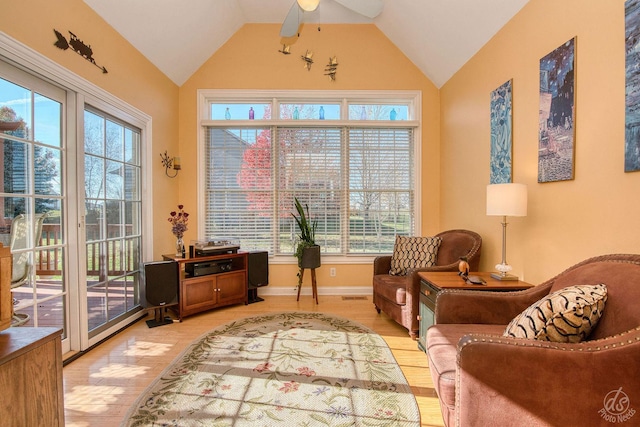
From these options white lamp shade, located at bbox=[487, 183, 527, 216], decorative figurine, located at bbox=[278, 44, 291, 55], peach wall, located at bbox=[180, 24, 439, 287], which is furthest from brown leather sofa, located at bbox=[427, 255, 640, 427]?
decorative figurine, located at bbox=[278, 44, 291, 55]

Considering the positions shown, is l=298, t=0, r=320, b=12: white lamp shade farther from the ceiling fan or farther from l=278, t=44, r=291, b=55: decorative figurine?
l=278, t=44, r=291, b=55: decorative figurine

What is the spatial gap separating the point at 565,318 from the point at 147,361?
270 cm

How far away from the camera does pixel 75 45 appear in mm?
2314

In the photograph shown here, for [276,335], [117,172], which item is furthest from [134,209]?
[276,335]

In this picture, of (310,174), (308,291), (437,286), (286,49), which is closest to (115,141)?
(310,174)

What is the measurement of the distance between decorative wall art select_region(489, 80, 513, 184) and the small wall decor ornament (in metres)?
3.51

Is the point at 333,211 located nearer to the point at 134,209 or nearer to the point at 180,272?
the point at 180,272

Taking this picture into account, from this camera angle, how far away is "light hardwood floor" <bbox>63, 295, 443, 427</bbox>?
178 centimetres

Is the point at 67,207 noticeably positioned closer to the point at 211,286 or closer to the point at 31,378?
the point at 211,286

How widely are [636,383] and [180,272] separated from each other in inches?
132

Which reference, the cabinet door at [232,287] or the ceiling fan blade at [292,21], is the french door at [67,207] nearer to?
the cabinet door at [232,287]

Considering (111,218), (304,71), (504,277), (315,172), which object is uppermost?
(304,71)

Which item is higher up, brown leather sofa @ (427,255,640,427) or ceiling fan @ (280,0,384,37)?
ceiling fan @ (280,0,384,37)

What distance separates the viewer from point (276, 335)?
2.77 meters
